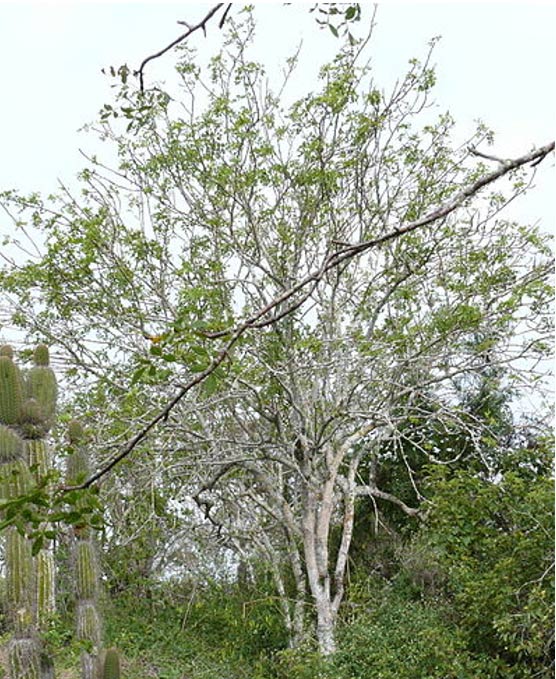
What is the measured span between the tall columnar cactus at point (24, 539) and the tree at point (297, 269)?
0.72 meters

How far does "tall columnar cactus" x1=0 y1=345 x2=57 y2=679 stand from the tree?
72 cm

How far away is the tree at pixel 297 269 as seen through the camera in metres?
6.04

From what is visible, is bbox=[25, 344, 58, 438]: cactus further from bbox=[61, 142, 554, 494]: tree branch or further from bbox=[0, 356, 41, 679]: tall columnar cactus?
bbox=[61, 142, 554, 494]: tree branch

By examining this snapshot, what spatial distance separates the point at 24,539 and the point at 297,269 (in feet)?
8.20

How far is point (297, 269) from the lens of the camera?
615cm

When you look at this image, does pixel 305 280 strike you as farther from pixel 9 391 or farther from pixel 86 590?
pixel 86 590

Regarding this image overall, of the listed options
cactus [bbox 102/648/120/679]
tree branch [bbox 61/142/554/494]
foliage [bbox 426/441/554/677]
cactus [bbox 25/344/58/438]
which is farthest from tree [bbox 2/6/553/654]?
tree branch [bbox 61/142/554/494]

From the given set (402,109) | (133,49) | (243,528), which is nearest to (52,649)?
(243,528)

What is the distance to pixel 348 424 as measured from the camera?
6.52 metres

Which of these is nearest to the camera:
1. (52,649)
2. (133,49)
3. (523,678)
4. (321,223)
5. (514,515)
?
(133,49)

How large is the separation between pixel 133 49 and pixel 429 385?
3406 millimetres

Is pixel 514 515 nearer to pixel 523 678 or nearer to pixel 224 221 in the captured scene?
pixel 523 678

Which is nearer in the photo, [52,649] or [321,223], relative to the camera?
[52,649]

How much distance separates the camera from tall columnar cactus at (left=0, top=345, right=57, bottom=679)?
5.11 meters
